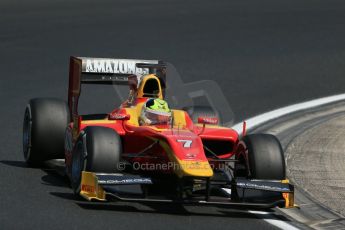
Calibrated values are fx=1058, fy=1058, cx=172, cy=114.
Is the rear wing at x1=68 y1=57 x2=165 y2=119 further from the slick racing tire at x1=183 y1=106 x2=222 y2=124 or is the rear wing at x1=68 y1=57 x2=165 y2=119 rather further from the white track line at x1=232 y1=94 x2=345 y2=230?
the white track line at x1=232 y1=94 x2=345 y2=230

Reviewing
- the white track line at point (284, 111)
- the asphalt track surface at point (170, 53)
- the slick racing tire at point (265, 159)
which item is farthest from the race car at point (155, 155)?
the white track line at point (284, 111)

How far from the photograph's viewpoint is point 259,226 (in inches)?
419

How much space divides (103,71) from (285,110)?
4.54 metres

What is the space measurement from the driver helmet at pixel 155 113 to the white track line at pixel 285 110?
343 cm

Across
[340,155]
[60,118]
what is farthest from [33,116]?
[340,155]

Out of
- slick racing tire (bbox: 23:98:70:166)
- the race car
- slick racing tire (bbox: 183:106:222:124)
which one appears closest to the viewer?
the race car

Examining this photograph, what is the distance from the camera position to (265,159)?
1152 centimetres

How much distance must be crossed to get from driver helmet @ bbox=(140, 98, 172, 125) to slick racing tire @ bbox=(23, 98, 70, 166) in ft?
3.99

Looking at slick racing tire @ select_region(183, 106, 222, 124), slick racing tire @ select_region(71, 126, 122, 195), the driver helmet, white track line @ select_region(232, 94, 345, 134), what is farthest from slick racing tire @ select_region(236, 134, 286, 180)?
white track line @ select_region(232, 94, 345, 134)

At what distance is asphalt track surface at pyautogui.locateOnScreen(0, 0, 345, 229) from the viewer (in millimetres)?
11203

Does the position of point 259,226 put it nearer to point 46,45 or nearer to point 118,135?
point 118,135

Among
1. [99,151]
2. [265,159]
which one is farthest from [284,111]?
[99,151]

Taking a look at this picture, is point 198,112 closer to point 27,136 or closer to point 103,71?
point 103,71

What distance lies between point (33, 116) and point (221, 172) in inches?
99.8
